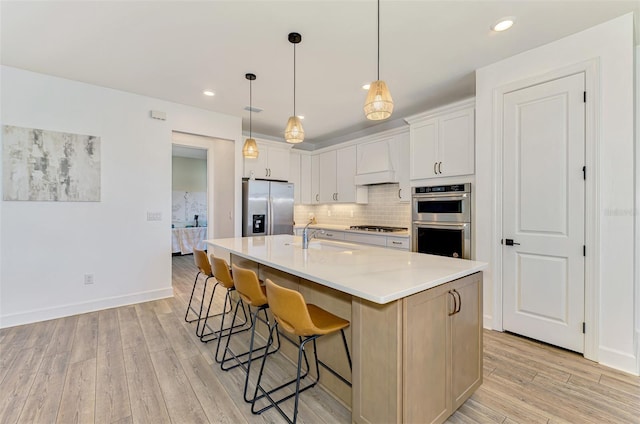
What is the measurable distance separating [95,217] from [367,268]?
3503 mm

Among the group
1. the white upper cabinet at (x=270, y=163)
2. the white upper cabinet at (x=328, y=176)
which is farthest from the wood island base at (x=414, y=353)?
the white upper cabinet at (x=328, y=176)

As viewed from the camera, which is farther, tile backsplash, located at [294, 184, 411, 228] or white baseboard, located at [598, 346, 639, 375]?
tile backsplash, located at [294, 184, 411, 228]

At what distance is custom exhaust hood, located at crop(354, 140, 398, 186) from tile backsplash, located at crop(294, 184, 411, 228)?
364mm

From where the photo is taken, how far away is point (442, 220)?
137 inches

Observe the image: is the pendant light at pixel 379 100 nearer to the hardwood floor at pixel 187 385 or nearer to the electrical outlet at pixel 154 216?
the hardwood floor at pixel 187 385

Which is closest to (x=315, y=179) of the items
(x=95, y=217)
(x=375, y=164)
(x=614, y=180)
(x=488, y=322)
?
(x=375, y=164)

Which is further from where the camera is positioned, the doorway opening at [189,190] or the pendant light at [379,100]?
the doorway opening at [189,190]

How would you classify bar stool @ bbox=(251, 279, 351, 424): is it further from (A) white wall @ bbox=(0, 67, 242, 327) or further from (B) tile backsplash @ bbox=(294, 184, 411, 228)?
(B) tile backsplash @ bbox=(294, 184, 411, 228)

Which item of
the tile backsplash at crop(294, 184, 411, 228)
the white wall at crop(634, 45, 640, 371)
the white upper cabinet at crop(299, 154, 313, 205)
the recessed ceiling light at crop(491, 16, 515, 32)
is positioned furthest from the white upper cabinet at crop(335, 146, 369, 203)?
the white wall at crop(634, 45, 640, 371)

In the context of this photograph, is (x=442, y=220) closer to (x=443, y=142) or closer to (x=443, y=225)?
(x=443, y=225)

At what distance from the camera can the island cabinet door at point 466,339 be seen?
1.64 m

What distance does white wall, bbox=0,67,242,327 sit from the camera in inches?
120

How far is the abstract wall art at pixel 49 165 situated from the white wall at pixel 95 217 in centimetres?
8

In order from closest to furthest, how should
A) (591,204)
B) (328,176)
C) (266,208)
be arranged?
1. (591,204)
2. (266,208)
3. (328,176)
